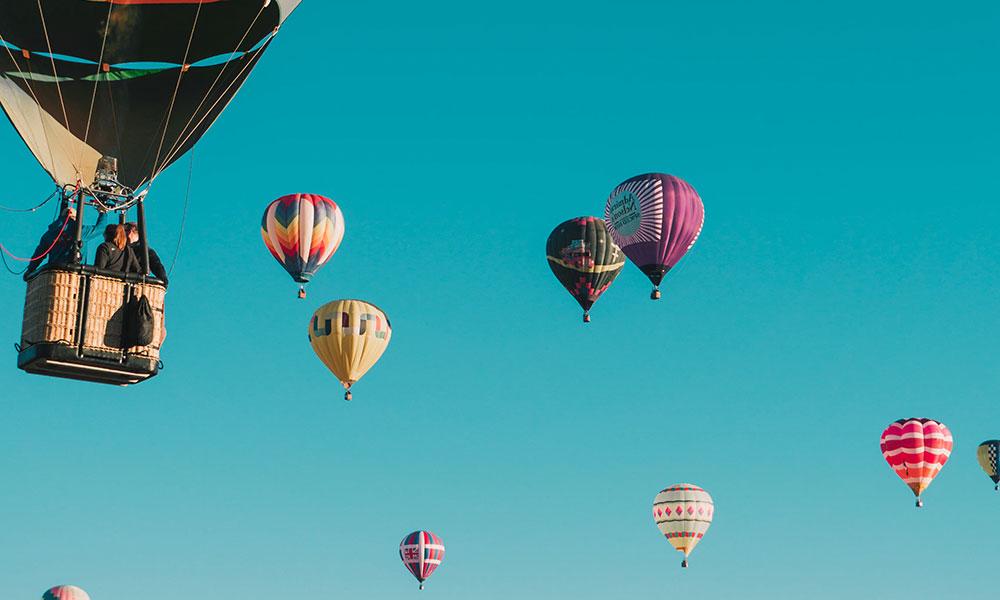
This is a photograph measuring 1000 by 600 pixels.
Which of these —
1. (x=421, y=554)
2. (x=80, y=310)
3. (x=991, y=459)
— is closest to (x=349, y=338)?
(x=421, y=554)

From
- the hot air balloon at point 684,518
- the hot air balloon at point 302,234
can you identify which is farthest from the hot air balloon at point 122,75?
the hot air balloon at point 684,518

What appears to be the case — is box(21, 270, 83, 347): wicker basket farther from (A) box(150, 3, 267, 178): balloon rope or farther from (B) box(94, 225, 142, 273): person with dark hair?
(A) box(150, 3, 267, 178): balloon rope

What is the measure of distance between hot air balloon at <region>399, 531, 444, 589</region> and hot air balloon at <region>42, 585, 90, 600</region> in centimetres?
1449

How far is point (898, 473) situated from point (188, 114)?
2928cm

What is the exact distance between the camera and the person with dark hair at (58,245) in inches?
605

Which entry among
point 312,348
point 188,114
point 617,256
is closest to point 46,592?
point 312,348

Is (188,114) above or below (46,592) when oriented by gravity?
below

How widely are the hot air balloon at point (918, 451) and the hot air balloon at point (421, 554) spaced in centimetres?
1254

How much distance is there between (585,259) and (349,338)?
5.53 m

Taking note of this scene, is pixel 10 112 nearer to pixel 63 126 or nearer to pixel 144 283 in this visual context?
pixel 63 126

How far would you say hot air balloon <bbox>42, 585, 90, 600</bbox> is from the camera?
5819 cm

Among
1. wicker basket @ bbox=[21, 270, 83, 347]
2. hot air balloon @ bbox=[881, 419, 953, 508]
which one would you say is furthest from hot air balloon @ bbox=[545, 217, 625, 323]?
wicker basket @ bbox=[21, 270, 83, 347]

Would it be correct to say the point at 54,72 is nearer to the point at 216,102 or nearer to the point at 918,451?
the point at 216,102

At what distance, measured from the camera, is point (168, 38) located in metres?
17.3
